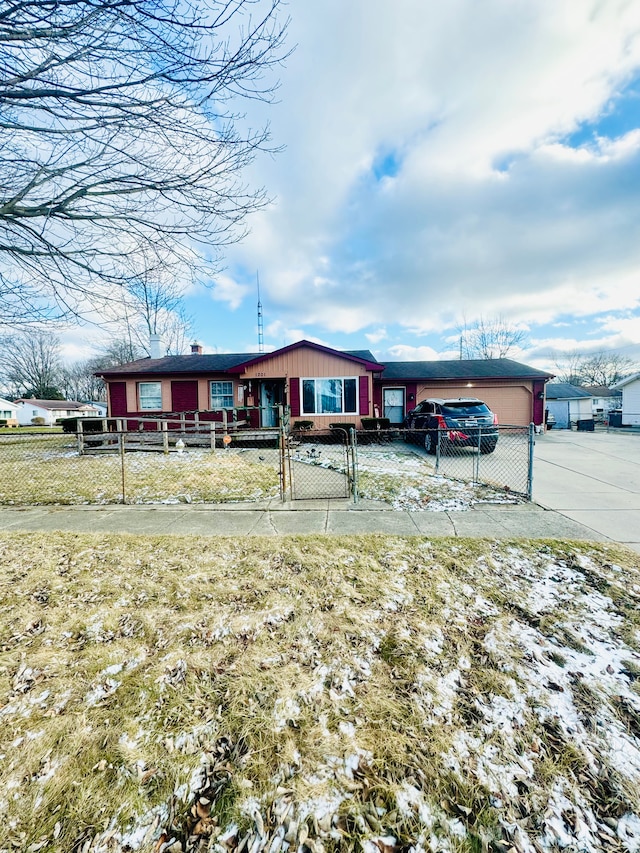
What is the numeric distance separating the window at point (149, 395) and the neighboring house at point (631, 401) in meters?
28.3

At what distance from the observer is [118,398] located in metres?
16.3

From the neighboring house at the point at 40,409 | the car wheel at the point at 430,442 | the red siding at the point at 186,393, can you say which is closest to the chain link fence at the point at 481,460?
the car wheel at the point at 430,442

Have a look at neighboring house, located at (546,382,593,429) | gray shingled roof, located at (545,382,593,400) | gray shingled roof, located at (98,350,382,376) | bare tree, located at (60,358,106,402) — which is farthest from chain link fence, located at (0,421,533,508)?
bare tree, located at (60,358,106,402)

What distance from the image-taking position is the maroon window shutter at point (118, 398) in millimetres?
16219

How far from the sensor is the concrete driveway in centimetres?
468

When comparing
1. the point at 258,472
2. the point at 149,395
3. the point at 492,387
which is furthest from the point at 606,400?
the point at 149,395

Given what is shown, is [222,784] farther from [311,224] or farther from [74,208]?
[311,224]

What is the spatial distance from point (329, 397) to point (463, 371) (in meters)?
7.10

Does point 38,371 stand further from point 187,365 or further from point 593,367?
point 593,367

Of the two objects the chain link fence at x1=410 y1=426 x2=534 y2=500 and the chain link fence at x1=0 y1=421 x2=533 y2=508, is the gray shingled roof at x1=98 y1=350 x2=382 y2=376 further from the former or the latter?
the chain link fence at x1=410 y1=426 x2=534 y2=500

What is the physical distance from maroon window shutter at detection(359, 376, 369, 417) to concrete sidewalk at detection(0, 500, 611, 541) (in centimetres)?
855

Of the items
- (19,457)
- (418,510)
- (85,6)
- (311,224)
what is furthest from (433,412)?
(19,457)

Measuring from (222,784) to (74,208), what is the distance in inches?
293

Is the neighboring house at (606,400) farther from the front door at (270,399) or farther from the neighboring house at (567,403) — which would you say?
the front door at (270,399)
